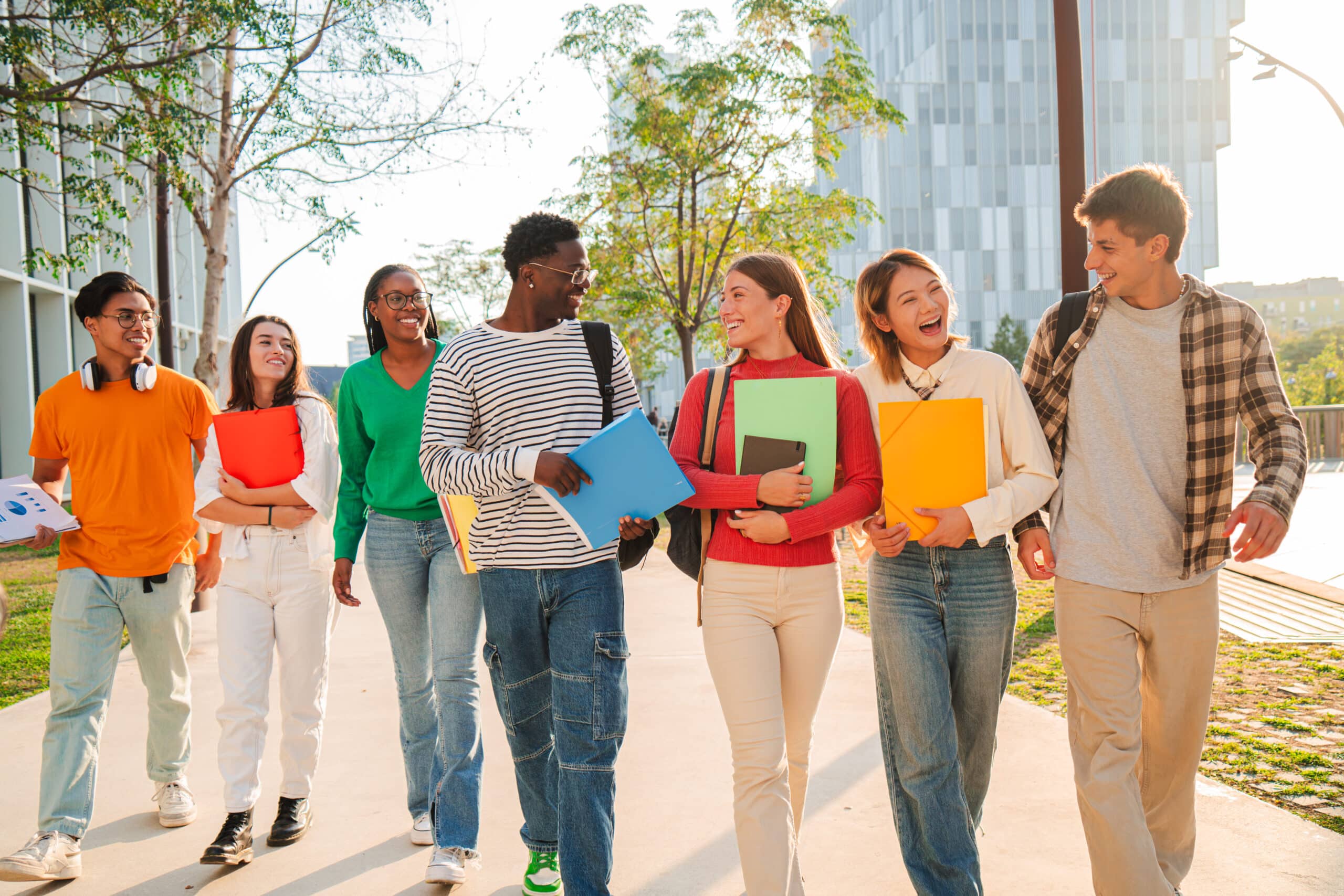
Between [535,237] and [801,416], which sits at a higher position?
[535,237]

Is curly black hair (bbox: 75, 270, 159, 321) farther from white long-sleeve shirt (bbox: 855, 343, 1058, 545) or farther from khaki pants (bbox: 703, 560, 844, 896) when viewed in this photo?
white long-sleeve shirt (bbox: 855, 343, 1058, 545)

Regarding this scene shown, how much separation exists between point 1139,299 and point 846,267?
7696 cm

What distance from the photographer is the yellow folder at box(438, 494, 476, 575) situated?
3.55m

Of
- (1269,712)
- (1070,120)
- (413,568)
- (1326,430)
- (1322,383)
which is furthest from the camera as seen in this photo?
(1322,383)

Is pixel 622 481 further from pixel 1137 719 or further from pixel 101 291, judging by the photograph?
pixel 101 291

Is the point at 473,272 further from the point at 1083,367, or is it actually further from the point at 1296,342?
the point at 1296,342

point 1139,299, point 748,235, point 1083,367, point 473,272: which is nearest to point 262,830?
point 1083,367

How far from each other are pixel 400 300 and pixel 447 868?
213 cm

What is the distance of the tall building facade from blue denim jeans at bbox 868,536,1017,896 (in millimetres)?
69972

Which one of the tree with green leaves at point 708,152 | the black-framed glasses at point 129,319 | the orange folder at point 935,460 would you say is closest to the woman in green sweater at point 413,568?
the black-framed glasses at point 129,319

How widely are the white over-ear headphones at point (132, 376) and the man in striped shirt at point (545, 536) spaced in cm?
166

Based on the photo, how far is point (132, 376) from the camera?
169 inches

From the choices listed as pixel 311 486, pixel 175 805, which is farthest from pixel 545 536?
pixel 175 805

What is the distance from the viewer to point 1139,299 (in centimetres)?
322
